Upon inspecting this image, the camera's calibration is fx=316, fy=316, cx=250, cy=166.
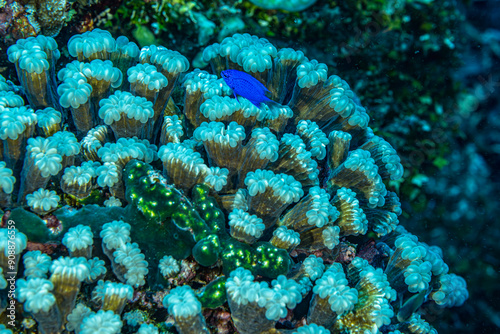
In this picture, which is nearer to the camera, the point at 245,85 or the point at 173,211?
the point at 173,211

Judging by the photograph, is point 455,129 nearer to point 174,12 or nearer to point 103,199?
point 174,12

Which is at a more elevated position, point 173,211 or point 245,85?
point 245,85

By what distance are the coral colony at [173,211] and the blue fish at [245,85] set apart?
0.34 feet

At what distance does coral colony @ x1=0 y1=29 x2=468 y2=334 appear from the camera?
5.82 ft

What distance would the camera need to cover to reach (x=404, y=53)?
509cm

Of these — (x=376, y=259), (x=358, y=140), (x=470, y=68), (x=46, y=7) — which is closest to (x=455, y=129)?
(x=470, y=68)

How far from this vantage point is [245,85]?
249cm

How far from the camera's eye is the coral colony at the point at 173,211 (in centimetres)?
177

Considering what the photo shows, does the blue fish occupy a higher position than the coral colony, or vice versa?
the blue fish

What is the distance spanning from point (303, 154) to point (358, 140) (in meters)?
1.12

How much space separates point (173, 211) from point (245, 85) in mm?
1135

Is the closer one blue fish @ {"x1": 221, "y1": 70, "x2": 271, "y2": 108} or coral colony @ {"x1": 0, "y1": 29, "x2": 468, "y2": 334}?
coral colony @ {"x1": 0, "y1": 29, "x2": 468, "y2": 334}

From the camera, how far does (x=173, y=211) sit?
203 centimetres

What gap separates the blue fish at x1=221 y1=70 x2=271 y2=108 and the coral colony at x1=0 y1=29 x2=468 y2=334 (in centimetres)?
10
